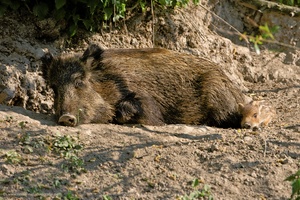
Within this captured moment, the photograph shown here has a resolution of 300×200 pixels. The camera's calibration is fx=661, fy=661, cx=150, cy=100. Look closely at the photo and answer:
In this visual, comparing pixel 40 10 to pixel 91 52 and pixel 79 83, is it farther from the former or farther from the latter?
pixel 79 83

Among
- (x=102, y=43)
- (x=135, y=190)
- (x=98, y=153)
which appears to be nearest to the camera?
(x=135, y=190)

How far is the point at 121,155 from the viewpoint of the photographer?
643 centimetres

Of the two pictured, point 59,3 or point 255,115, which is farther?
point 59,3

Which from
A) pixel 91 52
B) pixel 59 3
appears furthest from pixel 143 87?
pixel 59 3

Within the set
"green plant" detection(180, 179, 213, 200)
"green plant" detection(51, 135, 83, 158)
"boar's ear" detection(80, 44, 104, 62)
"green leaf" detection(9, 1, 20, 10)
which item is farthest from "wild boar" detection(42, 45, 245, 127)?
"green plant" detection(180, 179, 213, 200)

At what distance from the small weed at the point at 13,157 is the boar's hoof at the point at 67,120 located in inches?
59.9

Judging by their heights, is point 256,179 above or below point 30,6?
below

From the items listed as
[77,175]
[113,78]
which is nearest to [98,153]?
[77,175]

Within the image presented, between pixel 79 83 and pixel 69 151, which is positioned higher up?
pixel 79 83

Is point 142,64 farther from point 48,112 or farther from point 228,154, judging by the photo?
point 228,154

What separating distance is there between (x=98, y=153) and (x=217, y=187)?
1.23 m

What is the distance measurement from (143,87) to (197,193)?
128 inches

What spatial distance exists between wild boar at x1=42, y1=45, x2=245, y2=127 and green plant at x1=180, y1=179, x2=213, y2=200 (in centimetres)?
269

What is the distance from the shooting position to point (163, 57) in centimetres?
909
